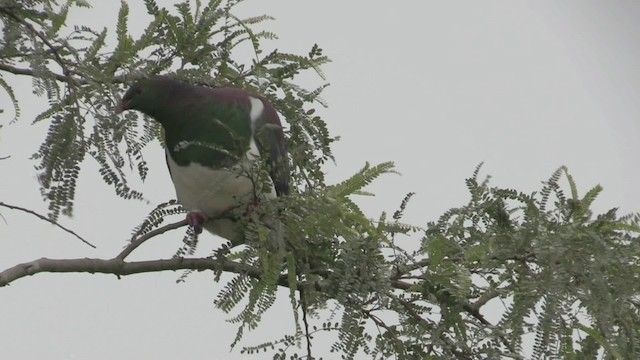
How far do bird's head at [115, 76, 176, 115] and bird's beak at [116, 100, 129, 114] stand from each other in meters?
0.02

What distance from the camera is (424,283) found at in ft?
10.3

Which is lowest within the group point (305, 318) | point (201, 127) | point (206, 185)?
point (305, 318)

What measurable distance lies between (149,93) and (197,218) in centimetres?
43

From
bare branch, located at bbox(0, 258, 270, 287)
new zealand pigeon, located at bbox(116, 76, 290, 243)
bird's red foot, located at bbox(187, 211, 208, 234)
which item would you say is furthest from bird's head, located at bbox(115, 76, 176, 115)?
bare branch, located at bbox(0, 258, 270, 287)

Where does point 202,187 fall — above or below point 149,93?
below

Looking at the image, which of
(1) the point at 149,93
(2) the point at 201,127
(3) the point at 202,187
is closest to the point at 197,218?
(3) the point at 202,187

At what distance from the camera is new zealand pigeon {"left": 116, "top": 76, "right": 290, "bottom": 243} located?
3531 mm

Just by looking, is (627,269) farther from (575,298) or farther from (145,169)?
(145,169)

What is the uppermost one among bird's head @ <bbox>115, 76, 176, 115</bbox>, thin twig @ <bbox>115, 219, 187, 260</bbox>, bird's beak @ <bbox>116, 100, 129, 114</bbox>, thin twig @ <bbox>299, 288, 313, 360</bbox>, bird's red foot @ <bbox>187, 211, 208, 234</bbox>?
bird's head @ <bbox>115, 76, 176, 115</bbox>

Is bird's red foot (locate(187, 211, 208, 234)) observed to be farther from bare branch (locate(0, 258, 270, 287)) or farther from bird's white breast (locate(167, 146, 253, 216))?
bare branch (locate(0, 258, 270, 287))

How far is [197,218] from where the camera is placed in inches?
144

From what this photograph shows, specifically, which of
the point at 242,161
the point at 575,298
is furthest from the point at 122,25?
the point at 575,298

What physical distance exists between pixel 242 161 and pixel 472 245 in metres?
0.69

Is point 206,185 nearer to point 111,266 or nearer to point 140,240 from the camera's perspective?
point 140,240
